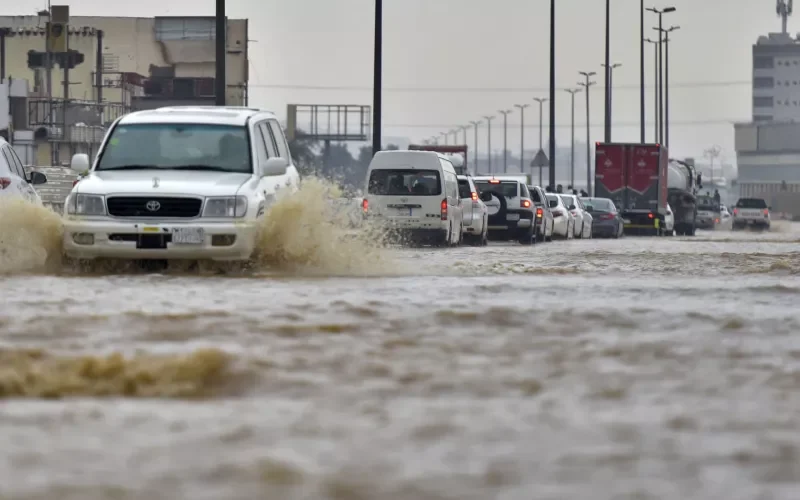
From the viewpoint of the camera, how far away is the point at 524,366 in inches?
351

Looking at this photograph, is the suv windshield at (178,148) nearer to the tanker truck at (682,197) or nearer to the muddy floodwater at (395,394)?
the muddy floodwater at (395,394)

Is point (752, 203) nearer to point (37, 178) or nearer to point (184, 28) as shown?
point (184, 28)

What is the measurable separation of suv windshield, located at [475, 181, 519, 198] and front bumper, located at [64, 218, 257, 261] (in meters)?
23.4

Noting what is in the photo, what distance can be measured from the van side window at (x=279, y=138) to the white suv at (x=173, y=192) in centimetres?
129

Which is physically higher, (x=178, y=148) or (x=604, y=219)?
(x=178, y=148)

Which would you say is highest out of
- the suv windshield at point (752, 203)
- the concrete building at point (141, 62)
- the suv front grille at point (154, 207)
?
the concrete building at point (141, 62)

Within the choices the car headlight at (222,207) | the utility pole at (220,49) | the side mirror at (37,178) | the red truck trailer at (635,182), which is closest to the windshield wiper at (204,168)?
the car headlight at (222,207)

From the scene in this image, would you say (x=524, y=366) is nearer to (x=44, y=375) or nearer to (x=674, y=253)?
(x=44, y=375)

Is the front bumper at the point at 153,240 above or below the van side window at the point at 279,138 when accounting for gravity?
below

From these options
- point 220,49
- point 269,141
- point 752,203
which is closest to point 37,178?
point 269,141

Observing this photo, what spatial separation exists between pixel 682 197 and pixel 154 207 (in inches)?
1872

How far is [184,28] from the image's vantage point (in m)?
96.0

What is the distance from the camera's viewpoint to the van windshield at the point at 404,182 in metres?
31.7

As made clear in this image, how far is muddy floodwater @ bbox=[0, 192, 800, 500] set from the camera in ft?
18.2
